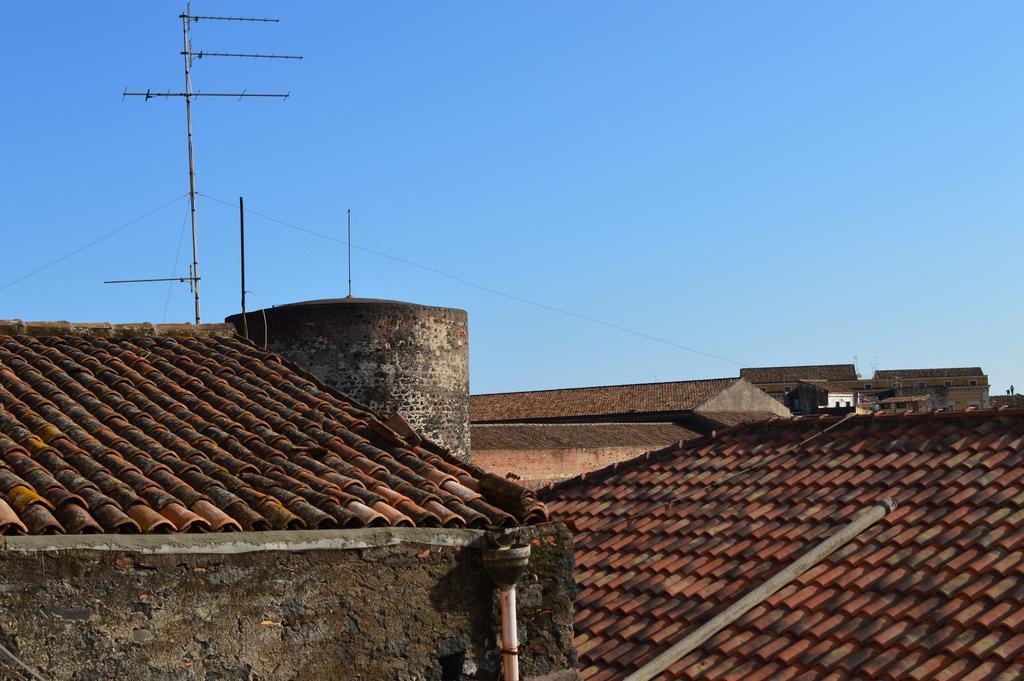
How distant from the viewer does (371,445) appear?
7461mm

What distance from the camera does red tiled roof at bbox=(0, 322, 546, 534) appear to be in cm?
588

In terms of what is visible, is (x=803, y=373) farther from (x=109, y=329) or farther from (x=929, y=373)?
(x=109, y=329)

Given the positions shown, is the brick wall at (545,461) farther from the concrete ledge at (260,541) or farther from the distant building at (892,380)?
the distant building at (892,380)

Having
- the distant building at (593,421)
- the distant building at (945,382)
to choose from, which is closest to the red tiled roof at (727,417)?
the distant building at (593,421)

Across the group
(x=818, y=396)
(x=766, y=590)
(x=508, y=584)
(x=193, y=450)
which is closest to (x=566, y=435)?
(x=766, y=590)

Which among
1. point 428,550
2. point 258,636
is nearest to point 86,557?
point 258,636

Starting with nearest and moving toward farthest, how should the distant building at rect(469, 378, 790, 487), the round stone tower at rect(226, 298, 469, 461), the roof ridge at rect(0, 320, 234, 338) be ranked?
the roof ridge at rect(0, 320, 234, 338) → the round stone tower at rect(226, 298, 469, 461) → the distant building at rect(469, 378, 790, 487)

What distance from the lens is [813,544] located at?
827cm

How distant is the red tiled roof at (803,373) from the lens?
77250mm

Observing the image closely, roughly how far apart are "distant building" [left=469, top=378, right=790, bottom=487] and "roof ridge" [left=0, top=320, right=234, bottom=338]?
58.3 feet

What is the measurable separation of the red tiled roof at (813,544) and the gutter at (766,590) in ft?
0.21

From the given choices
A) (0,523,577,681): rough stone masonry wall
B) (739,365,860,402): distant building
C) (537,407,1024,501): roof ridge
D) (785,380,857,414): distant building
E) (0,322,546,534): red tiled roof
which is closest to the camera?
(0,523,577,681): rough stone masonry wall

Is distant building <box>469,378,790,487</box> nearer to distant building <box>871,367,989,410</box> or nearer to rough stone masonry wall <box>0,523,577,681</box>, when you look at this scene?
rough stone masonry wall <box>0,523,577,681</box>

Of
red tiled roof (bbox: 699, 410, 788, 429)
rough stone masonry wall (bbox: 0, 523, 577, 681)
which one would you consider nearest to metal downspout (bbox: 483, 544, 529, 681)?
rough stone masonry wall (bbox: 0, 523, 577, 681)
